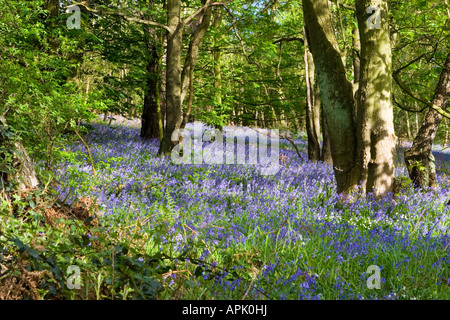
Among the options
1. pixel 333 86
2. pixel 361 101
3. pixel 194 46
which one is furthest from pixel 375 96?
pixel 194 46

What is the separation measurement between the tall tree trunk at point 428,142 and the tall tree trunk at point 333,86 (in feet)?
9.09

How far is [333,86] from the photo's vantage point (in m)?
5.88

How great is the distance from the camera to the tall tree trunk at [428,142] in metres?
8.10

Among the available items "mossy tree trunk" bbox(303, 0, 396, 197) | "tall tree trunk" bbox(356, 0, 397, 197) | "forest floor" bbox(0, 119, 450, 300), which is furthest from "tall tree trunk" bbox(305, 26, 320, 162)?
"tall tree trunk" bbox(356, 0, 397, 197)

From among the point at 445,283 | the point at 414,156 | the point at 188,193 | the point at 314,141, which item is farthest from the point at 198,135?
the point at 445,283

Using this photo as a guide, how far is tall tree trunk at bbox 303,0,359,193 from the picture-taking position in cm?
586

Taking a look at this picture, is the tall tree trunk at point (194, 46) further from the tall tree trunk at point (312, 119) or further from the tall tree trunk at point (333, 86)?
the tall tree trunk at point (333, 86)

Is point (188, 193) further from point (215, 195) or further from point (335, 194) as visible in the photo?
point (335, 194)

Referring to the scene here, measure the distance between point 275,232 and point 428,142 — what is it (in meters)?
5.50

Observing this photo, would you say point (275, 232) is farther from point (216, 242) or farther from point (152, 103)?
point (152, 103)

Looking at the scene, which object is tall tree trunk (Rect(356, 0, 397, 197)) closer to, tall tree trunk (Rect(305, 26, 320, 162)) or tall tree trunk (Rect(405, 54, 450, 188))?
tall tree trunk (Rect(405, 54, 450, 188))

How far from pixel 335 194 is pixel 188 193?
2.28 meters

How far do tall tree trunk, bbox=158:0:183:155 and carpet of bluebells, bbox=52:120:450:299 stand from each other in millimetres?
1144

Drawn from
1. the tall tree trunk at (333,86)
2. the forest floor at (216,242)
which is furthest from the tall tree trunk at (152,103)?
the tall tree trunk at (333,86)
